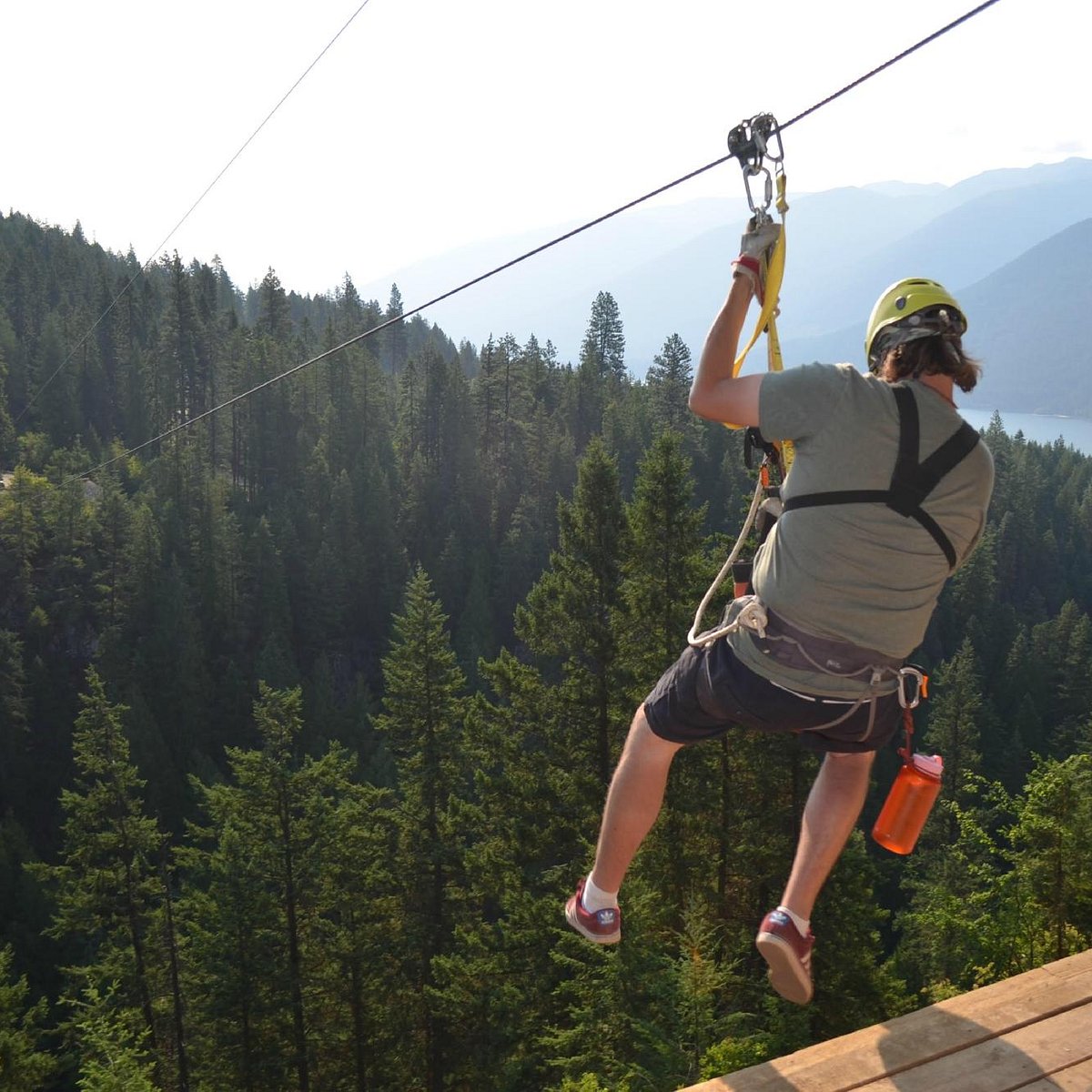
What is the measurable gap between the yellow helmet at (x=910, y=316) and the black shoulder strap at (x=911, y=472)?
0.22 metres

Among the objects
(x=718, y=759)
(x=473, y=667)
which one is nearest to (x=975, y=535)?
(x=718, y=759)

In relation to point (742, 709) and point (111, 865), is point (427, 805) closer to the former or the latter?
→ point (111, 865)

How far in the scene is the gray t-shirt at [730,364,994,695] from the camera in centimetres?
264

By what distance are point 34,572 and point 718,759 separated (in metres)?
51.2

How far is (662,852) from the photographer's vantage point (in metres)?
15.1

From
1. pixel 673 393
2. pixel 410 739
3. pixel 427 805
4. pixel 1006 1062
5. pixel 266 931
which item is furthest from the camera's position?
pixel 673 393

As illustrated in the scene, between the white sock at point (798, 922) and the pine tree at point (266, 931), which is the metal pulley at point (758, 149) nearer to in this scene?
the white sock at point (798, 922)

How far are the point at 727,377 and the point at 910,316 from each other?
0.54m

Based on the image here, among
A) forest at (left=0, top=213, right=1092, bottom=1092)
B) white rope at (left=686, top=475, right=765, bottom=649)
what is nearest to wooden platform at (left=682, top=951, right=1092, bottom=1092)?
white rope at (left=686, top=475, right=765, bottom=649)

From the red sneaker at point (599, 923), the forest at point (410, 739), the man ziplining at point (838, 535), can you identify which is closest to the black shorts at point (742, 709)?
the man ziplining at point (838, 535)

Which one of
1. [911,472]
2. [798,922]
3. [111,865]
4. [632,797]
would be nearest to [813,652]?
[911,472]

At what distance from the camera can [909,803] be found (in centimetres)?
323

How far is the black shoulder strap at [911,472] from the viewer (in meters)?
2.65

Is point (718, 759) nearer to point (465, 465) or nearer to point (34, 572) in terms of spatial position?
point (34, 572)
